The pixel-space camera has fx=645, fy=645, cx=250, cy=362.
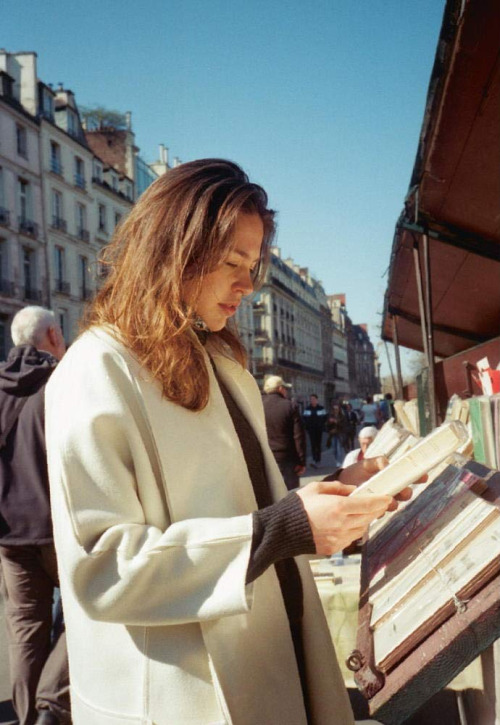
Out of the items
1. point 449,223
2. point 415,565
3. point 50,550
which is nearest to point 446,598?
point 415,565

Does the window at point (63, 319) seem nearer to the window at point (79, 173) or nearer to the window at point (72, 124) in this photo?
the window at point (79, 173)

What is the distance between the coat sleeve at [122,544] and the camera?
39.5 inches

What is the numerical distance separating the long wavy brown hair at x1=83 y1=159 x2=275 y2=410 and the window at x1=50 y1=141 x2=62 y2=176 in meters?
29.2

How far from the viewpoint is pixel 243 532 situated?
1.03 m

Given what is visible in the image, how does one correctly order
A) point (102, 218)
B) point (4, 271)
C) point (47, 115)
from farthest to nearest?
point (102, 218)
point (47, 115)
point (4, 271)

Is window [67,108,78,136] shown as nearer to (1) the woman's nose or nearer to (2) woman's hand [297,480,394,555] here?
(1) the woman's nose

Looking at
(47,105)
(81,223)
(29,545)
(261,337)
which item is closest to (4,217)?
(81,223)

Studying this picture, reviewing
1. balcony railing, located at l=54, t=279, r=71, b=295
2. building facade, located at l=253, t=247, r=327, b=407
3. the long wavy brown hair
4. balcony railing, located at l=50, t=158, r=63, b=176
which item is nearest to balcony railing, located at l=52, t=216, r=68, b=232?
balcony railing, located at l=50, t=158, r=63, b=176

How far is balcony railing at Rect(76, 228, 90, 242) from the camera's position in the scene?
29.9 metres

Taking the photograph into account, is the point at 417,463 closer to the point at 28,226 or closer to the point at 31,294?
the point at 31,294

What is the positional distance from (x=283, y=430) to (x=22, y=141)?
23.7m

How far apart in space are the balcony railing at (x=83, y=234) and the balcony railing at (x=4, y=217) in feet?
16.4

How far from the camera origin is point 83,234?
30172 millimetres

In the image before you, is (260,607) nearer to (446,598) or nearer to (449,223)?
(446,598)
